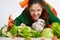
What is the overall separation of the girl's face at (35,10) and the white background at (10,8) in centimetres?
7

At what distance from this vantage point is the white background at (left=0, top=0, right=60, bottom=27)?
4.67 ft

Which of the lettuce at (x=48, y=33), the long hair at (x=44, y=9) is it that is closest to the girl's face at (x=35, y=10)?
the long hair at (x=44, y=9)

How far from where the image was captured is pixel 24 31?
4.33 feet

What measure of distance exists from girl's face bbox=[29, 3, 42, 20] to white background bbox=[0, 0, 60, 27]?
0.07 meters

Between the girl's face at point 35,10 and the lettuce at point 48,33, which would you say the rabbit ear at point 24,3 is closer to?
the girl's face at point 35,10

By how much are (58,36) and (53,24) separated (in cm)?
9

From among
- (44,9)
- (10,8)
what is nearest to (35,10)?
(44,9)

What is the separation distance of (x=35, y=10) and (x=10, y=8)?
185 mm

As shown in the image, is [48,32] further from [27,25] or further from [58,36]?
[27,25]

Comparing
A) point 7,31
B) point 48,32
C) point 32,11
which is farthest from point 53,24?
point 7,31

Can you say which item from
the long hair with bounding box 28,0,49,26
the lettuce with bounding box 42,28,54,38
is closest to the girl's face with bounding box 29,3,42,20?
the long hair with bounding box 28,0,49,26

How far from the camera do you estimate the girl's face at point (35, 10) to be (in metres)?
1.41

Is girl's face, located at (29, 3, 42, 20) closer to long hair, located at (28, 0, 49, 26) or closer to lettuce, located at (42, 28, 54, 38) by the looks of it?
long hair, located at (28, 0, 49, 26)

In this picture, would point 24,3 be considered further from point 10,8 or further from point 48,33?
point 48,33
